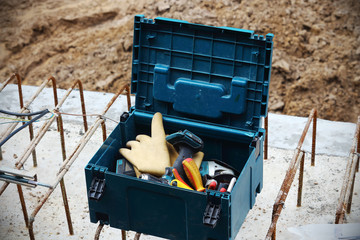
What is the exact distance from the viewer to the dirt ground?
29.8 feet

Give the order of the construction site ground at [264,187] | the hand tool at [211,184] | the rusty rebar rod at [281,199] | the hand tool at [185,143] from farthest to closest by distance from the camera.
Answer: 1. the construction site ground at [264,187]
2. the hand tool at [185,143]
3. the hand tool at [211,184]
4. the rusty rebar rod at [281,199]

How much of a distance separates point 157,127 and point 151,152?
0.29 metres

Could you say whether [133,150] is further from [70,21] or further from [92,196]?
[70,21]

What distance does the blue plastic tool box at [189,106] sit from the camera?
436 cm

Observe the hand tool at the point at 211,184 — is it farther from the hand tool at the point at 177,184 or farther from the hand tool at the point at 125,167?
the hand tool at the point at 125,167

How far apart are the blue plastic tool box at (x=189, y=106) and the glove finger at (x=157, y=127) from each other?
11cm

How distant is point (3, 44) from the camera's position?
10.8 m

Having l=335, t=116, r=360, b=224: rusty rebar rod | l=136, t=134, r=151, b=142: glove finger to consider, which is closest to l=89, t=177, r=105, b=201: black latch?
l=136, t=134, r=151, b=142: glove finger

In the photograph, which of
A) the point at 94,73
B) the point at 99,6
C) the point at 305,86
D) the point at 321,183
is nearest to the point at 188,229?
the point at 321,183

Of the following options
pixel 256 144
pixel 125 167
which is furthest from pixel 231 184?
pixel 125 167

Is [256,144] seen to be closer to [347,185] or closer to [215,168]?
[215,168]

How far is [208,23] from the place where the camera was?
9719mm

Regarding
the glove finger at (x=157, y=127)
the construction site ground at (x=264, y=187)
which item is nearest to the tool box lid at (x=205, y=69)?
the glove finger at (x=157, y=127)

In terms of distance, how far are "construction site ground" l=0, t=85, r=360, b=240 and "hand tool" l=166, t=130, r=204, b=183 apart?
96 centimetres
